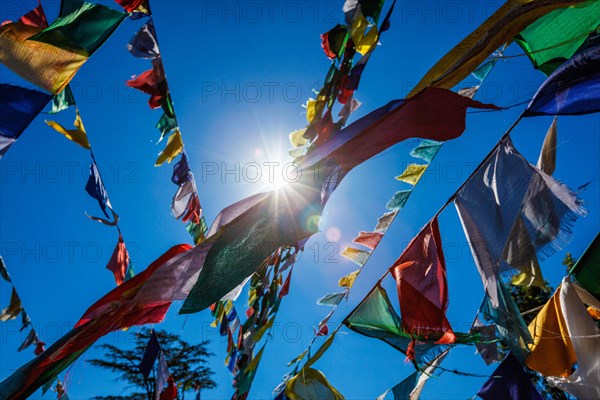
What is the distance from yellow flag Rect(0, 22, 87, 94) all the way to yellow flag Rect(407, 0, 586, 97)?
232cm

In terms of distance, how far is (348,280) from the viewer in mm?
4535

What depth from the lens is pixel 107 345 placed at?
46.0ft

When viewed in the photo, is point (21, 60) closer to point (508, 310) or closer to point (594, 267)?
point (508, 310)

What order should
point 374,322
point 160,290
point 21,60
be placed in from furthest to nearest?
point 374,322 < point 21,60 < point 160,290

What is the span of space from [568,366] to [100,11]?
4556 millimetres

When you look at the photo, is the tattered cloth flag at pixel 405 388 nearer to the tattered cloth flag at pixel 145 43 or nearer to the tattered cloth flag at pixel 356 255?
the tattered cloth flag at pixel 356 255

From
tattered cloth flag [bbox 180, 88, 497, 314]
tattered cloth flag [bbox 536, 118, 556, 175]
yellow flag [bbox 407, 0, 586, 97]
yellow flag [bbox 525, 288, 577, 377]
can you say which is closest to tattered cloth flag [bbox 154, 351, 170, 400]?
tattered cloth flag [bbox 180, 88, 497, 314]

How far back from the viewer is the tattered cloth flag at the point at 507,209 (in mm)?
2483

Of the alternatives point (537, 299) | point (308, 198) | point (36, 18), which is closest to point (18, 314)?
point (36, 18)

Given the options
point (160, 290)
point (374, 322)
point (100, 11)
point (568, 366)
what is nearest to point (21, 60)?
point (100, 11)

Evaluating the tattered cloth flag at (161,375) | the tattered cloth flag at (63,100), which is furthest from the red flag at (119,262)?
the tattered cloth flag at (63,100)

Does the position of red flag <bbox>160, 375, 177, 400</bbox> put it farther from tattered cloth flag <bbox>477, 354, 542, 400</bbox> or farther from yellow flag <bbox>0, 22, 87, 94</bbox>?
yellow flag <bbox>0, 22, 87, 94</bbox>

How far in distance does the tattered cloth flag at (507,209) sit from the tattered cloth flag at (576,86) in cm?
42

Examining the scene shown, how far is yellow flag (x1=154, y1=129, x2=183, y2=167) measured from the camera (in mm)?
4031
